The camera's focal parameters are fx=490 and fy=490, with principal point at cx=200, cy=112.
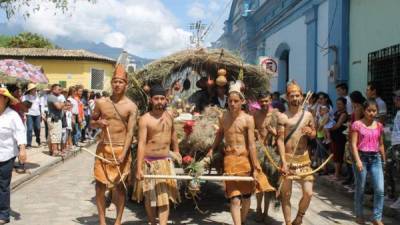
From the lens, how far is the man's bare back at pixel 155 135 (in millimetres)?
5852

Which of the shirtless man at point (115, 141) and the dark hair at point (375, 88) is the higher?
the dark hair at point (375, 88)

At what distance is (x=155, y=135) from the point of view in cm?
585

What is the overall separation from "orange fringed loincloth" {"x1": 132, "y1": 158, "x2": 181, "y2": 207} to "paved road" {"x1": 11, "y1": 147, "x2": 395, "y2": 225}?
1.06 meters

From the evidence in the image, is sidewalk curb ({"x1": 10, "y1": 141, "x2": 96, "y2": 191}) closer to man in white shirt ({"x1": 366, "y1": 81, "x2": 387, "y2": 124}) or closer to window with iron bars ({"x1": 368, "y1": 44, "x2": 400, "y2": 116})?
man in white shirt ({"x1": 366, "y1": 81, "x2": 387, "y2": 124})

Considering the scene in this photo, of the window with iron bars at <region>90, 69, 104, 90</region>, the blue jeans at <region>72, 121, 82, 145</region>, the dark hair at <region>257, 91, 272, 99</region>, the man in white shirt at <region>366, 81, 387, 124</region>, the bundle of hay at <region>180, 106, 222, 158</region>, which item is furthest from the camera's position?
the window with iron bars at <region>90, 69, 104, 90</region>

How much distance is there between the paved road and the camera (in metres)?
6.92

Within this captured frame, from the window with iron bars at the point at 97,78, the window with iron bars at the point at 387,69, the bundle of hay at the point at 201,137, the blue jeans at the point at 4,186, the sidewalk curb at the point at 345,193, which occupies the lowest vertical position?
the sidewalk curb at the point at 345,193

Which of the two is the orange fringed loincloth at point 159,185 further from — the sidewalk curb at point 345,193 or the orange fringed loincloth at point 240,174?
the sidewalk curb at point 345,193

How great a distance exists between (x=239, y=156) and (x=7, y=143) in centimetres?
300

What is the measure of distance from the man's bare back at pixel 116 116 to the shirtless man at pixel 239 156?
4.11 feet

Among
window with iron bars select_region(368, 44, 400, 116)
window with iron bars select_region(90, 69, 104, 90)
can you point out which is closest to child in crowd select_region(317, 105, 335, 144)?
window with iron bars select_region(368, 44, 400, 116)

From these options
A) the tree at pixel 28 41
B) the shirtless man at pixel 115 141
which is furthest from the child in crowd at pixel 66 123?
the tree at pixel 28 41

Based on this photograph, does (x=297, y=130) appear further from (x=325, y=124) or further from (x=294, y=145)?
(x=325, y=124)

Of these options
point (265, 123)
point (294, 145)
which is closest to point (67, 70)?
point (265, 123)
